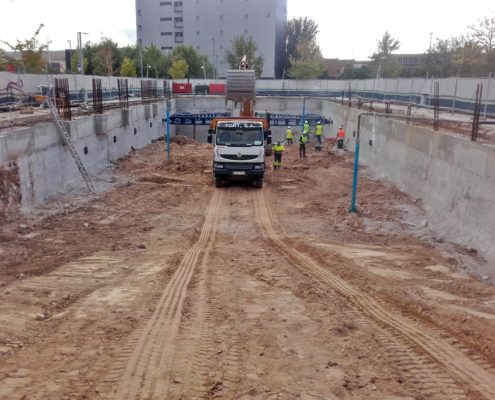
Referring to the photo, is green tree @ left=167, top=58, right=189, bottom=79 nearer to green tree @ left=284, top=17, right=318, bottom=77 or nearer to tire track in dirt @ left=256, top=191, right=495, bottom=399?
green tree @ left=284, top=17, right=318, bottom=77

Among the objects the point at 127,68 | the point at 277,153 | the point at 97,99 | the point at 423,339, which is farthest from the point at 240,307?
the point at 127,68

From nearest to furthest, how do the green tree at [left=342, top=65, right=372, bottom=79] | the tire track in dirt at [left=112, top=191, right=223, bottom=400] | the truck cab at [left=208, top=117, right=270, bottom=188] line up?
1. the tire track in dirt at [left=112, top=191, right=223, bottom=400]
2. the truck cab at [left=208, top=117, right=270, bottom=188]
3. the green tree at [left=342, top=65, right=372, bottom=79]

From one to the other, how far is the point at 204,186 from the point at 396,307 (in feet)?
46.0

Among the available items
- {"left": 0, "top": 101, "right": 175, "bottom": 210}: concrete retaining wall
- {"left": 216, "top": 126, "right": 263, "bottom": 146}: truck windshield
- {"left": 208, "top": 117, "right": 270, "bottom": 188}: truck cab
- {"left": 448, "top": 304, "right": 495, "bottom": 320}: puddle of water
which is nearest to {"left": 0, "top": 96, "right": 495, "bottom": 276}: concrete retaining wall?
{"left": 0, "top": 101, "right": 175, "bottom": 210}: concrete retaining wall

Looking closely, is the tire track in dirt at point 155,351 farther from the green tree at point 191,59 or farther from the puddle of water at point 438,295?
the green tree at point 191,59

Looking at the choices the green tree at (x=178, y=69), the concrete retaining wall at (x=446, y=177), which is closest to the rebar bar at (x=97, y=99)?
the concrete retaining wall at (x=446, y=177)

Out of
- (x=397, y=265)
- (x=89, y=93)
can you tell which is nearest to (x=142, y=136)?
(x=89, y=93)

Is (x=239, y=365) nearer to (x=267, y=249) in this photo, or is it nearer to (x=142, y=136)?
(x=267, y=249)

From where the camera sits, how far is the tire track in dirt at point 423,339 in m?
5.62

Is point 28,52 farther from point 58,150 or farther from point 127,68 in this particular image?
point 127,68

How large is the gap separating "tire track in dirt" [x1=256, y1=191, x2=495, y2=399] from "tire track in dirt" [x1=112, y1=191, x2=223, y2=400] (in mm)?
2912

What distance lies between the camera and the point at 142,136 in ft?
106

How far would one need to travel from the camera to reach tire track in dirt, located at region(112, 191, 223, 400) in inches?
210

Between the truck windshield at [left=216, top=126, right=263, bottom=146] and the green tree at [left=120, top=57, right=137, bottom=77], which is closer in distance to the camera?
the truck windshield at [left=216, top=126, right=263, bottom=146]
